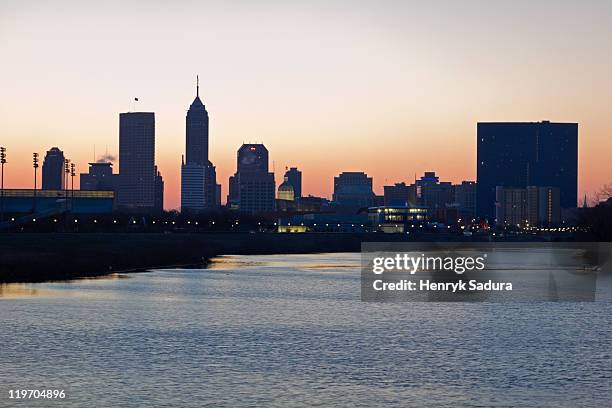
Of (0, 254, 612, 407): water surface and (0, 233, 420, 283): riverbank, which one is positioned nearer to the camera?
(0, 254, 612, 407): water surface

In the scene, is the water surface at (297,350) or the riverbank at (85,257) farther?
the riverbank at (85,257)

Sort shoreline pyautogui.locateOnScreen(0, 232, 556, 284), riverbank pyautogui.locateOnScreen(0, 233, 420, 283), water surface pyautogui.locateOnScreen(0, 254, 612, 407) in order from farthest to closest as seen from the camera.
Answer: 1. riverbank pyautogui.locateOnScreen(0, 233, 420, 283)
2. shoreline pyautogui.locateOnScreen(0, 232, 556, 284)
3. water surface pyautogui.locateOnScreen(0, 254, 612, 407)

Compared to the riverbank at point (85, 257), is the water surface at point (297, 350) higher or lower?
lower

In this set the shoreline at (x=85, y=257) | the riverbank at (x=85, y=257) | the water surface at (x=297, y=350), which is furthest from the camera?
the riverbank at (x=85, y=257)

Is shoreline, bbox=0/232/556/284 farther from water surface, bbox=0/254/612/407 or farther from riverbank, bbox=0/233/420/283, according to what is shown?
water surface, bbox=0/254/612/407

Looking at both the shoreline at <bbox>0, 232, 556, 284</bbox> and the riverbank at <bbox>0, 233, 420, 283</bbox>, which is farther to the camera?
the riverbank at <bbox>0, 233, 420, 283</bbox>

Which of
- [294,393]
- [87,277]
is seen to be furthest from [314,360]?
[87,277]

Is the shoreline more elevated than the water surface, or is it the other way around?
the shoreline

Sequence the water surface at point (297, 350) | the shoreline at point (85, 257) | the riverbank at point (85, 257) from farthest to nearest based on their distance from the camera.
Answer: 1. the riverbank at point (85, 257)
2. the shoreline at point (85, 257)
3. the water surface at point (297, 350)

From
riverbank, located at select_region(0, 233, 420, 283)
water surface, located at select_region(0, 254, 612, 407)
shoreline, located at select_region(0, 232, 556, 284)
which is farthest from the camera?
riverbank, located at select_region(0, 233, 420, 283)

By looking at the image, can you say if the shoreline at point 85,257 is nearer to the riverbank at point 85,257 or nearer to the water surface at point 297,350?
the riverbank at point 85,257

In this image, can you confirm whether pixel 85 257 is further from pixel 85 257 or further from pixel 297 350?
pixel 297 350

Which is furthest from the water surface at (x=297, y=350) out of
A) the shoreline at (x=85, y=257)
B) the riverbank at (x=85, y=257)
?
the riverbank at (x=85, y=257)

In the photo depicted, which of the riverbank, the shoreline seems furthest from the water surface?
the riverbank
